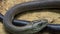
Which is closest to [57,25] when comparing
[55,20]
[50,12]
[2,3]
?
[55,20]

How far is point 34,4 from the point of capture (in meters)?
1.88

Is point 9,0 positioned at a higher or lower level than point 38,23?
higher

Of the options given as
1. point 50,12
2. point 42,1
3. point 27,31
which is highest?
point 42,1

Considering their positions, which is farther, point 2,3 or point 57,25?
point 2,3

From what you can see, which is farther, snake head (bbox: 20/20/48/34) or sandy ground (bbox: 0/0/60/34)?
sandy ground (bbox: 0/0/60/34)

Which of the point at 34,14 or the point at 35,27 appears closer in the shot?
the point at 35,27

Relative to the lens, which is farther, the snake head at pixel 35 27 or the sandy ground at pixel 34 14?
the sandy ground at pixel 34 14

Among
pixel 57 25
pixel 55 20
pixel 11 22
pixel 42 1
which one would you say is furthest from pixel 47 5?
pixel 11 22

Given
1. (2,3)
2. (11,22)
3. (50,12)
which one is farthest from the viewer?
(2,3)

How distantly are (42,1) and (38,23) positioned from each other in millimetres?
402

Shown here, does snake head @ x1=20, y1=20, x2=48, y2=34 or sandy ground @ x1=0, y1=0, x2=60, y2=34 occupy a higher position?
sandy ground @ x1=0, y1=0, x2=60, y2=34

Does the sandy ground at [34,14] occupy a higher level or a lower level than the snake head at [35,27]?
higher

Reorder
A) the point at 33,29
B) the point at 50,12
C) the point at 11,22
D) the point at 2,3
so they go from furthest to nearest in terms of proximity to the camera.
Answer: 1. the point at 2,3
2. the point at 50,12
3. the point at 11,22
4. the point at 33,29

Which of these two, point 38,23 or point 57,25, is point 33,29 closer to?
point 38,23
